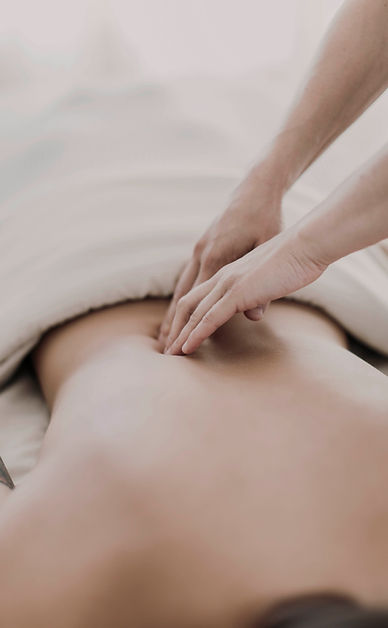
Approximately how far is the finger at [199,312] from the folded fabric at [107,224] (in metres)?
0.21

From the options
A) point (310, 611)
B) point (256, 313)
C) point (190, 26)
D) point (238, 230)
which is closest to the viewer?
point (310, 611)

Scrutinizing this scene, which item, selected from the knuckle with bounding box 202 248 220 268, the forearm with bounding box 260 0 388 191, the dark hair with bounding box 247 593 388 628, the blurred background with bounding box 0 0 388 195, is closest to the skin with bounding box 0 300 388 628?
the dark hair with bounding box 247 593 388 628

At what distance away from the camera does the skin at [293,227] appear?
96cm

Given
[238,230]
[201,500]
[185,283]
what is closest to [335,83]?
[238,230]

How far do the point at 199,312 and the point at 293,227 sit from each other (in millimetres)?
173

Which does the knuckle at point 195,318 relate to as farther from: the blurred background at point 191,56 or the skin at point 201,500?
the blurred background at point 191,56

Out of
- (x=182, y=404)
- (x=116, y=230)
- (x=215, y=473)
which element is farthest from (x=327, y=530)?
(x=116, y=230)

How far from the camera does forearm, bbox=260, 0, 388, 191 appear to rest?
1166mm

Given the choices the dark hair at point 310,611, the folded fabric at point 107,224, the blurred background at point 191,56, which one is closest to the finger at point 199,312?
the folded fabric at point 107,224

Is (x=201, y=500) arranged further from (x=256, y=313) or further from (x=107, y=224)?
(x=107, y=224)

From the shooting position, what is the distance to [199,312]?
1.01m

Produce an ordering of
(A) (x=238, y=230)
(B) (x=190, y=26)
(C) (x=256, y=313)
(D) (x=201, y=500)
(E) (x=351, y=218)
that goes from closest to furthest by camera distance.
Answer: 1. (D) (x=201, y=500)
2. (E) (x=351, y=218)
3. (C) (x=256, y=313)
4. (A) (x=238, y=230)
5. (B) (x=190, y=26)

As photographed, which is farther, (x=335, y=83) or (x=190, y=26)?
(x=190, y=26)

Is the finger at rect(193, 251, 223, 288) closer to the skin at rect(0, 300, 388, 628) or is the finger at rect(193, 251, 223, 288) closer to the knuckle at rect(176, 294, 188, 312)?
the knuckle at rect(176, 294, 188, 312)
